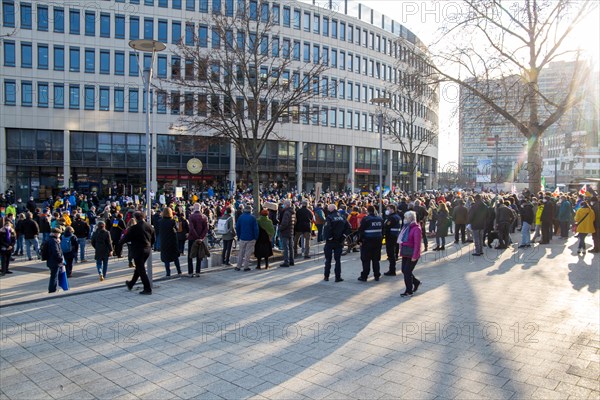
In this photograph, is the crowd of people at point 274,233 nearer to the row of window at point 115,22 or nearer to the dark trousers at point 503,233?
the dark trousers at point 503,233

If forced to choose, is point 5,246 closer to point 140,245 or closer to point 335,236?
point 140,245

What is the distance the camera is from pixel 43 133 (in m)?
43.4

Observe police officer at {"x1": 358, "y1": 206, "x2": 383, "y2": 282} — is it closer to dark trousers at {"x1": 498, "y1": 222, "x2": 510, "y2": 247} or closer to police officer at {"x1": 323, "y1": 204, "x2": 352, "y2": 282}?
police officer at {"x1": 323, "y1": 204, "x2": 352, "y2": 282}

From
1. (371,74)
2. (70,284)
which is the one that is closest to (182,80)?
(70,284)

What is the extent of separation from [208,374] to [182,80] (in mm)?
11113

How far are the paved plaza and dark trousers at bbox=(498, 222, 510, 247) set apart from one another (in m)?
4.57

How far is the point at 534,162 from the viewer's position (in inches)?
965

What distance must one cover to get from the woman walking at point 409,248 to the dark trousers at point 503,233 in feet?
26.7

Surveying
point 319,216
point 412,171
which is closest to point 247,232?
point 319,216

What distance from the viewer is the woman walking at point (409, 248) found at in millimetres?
9492

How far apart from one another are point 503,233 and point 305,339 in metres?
12.0

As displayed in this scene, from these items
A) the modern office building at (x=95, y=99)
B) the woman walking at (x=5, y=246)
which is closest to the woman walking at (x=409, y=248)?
the woman walking at (x=5, y=246)

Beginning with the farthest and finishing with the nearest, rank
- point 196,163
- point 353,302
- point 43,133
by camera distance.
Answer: point 43,133 → point 196,163 → point 353,302

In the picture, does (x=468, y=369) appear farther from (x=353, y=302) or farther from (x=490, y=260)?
(x=490, y=260)
